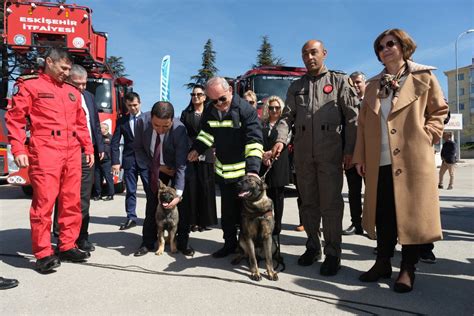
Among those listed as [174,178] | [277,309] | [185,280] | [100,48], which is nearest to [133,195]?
[174,178]

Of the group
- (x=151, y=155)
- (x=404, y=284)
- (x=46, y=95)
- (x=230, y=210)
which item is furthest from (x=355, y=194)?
(x=46, y=95)

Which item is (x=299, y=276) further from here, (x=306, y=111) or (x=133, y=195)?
(x=133, y=195)

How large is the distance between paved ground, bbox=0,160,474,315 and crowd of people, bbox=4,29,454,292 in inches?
7.6

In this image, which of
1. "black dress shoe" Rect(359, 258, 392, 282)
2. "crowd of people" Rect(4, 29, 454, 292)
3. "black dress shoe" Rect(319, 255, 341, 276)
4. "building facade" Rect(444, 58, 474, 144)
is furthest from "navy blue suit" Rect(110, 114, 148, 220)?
"building facade" Rect(444, 58, 474, 144)

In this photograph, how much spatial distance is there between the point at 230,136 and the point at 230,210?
0.86m

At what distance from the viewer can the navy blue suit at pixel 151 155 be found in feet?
14.0

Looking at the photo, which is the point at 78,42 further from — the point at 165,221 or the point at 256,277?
the point at 256,277

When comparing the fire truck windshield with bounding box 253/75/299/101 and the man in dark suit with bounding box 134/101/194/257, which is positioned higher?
the fire truck windshield with bounding box 253/75/299/101

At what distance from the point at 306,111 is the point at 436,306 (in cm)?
205

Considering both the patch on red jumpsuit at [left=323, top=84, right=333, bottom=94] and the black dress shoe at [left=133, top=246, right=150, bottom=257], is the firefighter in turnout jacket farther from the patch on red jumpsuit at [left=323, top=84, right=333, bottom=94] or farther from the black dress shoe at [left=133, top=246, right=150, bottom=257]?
the black dress shoe at [left=133, top=246, right=150, bottom=257]

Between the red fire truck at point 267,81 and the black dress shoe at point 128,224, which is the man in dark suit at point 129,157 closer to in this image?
the black dress shoe at point 128,224

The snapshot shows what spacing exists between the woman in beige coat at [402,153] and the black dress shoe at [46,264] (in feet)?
9.90

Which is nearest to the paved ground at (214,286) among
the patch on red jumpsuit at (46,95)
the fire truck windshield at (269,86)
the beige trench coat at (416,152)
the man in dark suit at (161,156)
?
the man in dark suit at (161,156)

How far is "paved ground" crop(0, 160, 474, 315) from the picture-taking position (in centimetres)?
284
